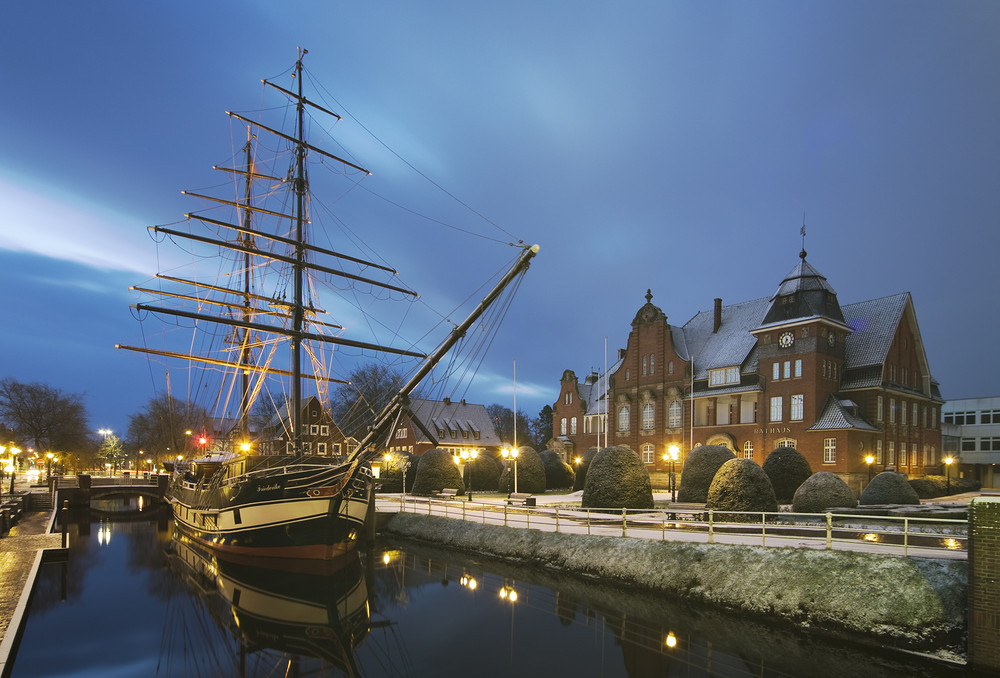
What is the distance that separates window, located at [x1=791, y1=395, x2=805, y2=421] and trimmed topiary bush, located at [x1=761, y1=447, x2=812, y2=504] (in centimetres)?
1516

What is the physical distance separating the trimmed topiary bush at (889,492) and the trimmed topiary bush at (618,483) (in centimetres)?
1300

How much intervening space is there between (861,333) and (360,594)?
46664 millimetres

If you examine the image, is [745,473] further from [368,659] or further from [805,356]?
[805,356]

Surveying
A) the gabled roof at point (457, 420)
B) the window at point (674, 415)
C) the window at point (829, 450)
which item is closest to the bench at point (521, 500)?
the window at point (674, 415)

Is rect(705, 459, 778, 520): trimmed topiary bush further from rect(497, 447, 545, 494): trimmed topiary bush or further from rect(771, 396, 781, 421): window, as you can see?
rect(771, 396, 781, 421): window

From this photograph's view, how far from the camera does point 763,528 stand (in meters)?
17.4

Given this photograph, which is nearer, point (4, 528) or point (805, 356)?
point (4, 528)

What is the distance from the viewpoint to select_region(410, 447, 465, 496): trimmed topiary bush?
42375 millimetres

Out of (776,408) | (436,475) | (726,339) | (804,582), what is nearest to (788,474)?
(776,408)

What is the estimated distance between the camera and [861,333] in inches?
1996

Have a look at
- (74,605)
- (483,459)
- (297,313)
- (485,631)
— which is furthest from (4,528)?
(483,459)

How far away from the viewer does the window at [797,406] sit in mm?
47438

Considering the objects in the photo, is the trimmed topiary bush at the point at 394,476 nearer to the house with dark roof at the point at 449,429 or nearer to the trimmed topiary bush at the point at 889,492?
the house with dark roof at the point at 449,429

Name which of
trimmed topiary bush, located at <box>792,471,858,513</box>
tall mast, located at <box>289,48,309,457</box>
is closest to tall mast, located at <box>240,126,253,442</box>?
tall mast, located at <box>289,48,309,457</box>
